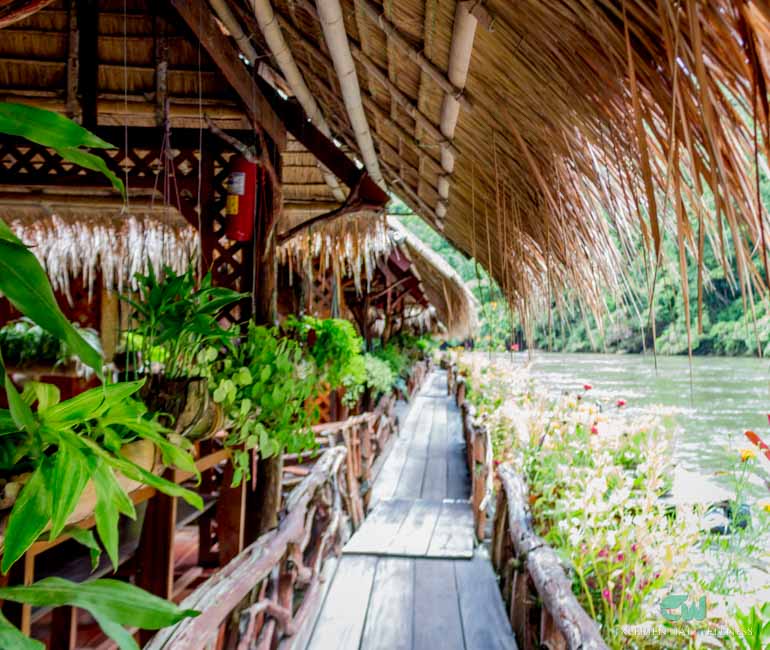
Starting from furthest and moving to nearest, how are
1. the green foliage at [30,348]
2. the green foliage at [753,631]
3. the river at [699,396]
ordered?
the river at [699,396] → the green foliage at [30,348] → the green foliage at [753,631]

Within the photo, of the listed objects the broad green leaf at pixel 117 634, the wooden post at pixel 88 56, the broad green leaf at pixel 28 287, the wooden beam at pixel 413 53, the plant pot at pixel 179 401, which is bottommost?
the broad green leaf at pixel 117 634

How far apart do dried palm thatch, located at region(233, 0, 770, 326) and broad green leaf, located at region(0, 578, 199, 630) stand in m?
0.91

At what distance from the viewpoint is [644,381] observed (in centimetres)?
2028

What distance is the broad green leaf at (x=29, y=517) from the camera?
889 millimetres

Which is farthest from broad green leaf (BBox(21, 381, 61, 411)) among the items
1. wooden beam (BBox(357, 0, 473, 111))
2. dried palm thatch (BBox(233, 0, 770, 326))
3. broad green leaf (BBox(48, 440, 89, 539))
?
wooden beam (BBox(357, 0, 473, 111))

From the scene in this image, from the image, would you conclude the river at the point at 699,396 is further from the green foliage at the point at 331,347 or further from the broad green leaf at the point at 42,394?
the broad green leaf at the point at 42,394

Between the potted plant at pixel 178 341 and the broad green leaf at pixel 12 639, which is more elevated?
the potted plant at pixel 178 341

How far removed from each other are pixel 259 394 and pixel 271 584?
2.37 feet

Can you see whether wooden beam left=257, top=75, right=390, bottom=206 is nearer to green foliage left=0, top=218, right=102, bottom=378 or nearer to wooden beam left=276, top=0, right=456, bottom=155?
wooden beam left=276, top=0, right=456, bottom=155

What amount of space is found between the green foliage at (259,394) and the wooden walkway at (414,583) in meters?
0.99

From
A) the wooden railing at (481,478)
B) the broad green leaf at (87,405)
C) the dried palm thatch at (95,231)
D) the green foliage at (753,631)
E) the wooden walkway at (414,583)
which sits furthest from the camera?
the wooden railing at (481,478)

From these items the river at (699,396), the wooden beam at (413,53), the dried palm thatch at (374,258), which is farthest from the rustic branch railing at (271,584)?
the river at (699,396)

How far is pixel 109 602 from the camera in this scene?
99cm

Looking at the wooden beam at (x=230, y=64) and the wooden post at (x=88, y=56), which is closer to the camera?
the wooden beam at (x=230, y=64)
